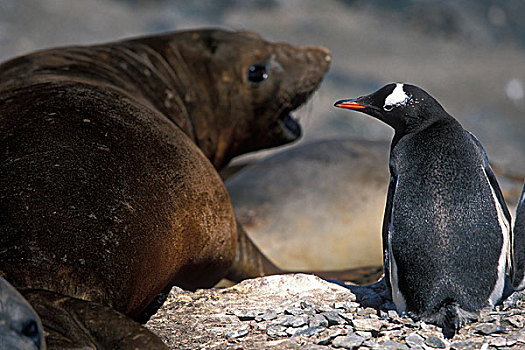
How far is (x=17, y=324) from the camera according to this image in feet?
3.22

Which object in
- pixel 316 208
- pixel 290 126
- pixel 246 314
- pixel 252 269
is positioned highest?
pixel 290 126

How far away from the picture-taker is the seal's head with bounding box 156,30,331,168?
10.1 ft

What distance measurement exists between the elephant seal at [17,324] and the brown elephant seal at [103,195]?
103 mm

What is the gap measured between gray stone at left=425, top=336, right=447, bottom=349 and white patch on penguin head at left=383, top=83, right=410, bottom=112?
21.9 inches

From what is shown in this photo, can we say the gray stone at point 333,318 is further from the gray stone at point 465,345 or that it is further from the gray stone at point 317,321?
the gray stone at point 465,345

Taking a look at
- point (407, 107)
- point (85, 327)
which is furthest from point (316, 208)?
point (85, 327)

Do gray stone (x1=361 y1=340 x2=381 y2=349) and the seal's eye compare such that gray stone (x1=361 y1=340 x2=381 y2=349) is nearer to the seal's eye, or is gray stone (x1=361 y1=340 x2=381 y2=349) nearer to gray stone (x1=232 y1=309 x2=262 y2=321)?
gray stone (x1=232 y1=309 x2=262 y2=321)

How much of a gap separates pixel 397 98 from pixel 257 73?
1.82 meters

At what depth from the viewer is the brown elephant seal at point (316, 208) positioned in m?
3.28

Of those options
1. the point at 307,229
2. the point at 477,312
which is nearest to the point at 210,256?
the point at 477,312

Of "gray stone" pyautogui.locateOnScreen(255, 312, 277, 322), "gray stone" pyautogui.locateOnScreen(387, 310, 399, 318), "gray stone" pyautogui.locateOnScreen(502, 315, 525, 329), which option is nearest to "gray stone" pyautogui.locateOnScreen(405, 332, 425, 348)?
"gray stone" pyautogui.locateOnScreen(387, 310, 399, 318)

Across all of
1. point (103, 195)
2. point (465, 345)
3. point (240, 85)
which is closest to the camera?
point (465, 345)

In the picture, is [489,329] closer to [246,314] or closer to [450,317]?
[450,317]

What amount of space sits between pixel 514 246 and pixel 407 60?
20.5 ft
